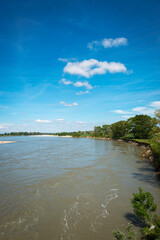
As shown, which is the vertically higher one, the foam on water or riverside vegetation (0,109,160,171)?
riverside vegetation (0,109,160,171)

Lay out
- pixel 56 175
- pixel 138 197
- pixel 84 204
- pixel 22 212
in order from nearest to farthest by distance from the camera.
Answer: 1. pixel 138 197
2. pixel 22 212
3. pixel 84 204
4. pixel 56 175

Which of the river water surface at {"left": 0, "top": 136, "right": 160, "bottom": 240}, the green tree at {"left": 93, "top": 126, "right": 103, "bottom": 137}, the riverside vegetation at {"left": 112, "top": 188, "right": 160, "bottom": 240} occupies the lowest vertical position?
the river water surface at {"left": 0, "top": 136, "right": 160, "bottom": 240}

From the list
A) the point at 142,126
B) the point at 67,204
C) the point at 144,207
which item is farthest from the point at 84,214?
the point at 142,126

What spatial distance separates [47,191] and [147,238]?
9.90 meters

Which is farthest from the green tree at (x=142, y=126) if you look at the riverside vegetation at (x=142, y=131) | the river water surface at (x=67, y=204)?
the river water surface at (x=67, y=204)

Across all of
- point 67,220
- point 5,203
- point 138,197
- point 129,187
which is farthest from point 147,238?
point 5,203

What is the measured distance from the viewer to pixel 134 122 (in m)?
72.4

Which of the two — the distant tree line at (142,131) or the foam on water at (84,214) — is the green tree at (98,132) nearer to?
the distant tree line at (142,131)

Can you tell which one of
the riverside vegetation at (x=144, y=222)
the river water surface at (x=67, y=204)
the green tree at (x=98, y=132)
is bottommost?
the river water surface at (x=67, y=204)

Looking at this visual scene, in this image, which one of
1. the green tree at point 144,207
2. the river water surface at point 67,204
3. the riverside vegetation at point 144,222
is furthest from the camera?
the river water surface at point 67,204

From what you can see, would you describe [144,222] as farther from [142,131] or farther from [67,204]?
[142,131]

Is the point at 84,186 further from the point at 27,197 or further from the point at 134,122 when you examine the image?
the point at 134,122

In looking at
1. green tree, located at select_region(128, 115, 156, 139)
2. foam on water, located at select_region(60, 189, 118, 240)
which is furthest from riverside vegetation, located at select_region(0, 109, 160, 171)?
foam on water, located at select_region(60, 189, 118, 240)

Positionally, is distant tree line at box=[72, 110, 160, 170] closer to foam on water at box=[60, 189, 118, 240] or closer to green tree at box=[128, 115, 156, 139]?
green tree at box=[128, 115, 156, 139]
